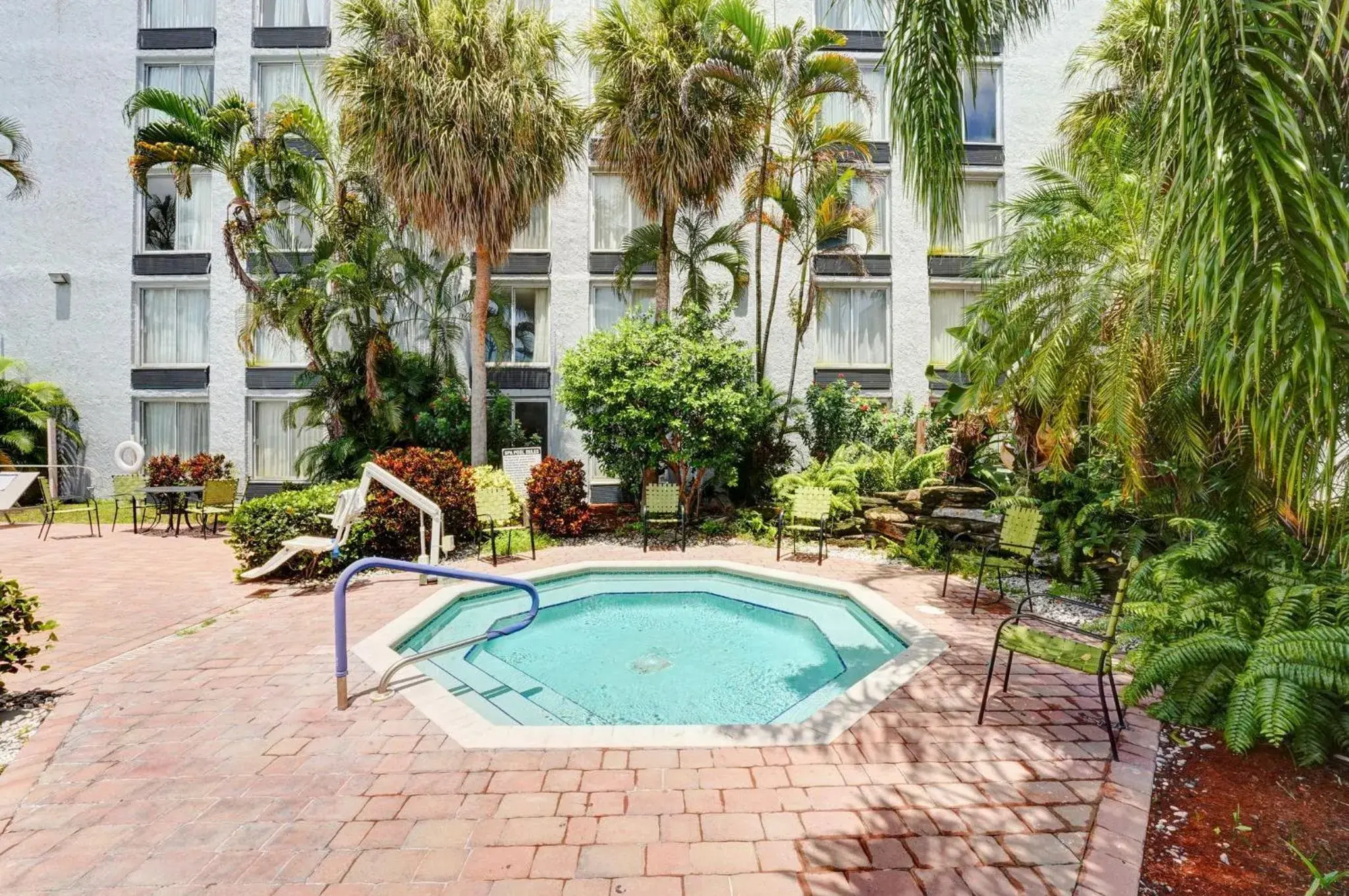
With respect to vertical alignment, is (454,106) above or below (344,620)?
above

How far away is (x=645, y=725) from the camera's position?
13.1ft

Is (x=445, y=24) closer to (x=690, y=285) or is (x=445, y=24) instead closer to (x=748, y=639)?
(x=690, y=285)

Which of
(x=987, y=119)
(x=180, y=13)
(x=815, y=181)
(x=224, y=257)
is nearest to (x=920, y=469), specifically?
(x=815, y=181)

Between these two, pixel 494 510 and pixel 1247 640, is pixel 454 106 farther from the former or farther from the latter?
pixel 1247 640

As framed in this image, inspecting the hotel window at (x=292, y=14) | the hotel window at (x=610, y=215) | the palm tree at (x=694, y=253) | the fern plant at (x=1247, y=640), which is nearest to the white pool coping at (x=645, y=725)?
the fern plant at (x=1247, y=640)

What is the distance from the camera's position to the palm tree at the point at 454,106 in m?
10.4

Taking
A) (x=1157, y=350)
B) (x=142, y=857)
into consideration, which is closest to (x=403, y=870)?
Result: (x=142, y=857)

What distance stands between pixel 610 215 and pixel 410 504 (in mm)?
9691

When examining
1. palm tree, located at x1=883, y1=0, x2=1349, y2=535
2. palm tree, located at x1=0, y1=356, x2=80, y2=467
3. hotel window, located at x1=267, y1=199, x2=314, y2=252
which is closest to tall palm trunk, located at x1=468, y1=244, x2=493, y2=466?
hotel window, located at x1=267, y1=199, x2=314, y2=252

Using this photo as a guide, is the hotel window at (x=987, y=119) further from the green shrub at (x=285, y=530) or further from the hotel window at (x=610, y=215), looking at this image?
the green shrub at (x=285, y=530)

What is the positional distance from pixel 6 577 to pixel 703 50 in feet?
44.1

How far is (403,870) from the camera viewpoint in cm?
267

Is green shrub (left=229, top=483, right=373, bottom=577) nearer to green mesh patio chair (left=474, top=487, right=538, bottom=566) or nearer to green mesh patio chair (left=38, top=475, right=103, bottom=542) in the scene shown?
green mesh patio chair (left=474, top=487, right=538, bottom=566)

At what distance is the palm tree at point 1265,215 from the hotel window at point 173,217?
65.7ft
